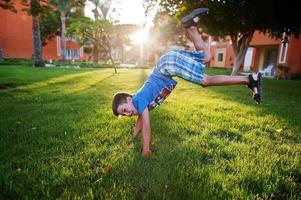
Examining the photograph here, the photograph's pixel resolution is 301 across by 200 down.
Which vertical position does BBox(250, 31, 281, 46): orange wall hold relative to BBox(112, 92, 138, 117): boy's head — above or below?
above

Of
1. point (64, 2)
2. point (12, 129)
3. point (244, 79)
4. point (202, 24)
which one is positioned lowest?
point (12, 129)

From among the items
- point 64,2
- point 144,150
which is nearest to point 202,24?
point 144,150

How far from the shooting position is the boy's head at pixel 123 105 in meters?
3.71

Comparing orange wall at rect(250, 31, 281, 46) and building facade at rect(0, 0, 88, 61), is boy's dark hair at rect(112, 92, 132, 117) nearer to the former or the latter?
orange wall at rect(250, 31, 281, 46)

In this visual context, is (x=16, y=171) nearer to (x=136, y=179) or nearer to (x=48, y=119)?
(x=136, y=179)

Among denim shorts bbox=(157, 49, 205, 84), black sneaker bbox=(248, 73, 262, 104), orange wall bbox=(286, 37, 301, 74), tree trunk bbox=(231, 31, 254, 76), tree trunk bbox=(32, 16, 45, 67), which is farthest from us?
orange wall bbox=(286, 37, 301, 74)

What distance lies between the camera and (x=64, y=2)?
117ft

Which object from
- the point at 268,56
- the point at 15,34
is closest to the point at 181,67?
the point at 268,56

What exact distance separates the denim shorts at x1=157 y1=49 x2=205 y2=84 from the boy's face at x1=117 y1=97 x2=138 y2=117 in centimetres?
69

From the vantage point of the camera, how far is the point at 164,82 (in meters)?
4.07

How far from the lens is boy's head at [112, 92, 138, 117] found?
146 inches

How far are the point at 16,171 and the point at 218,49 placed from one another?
42.7 metres

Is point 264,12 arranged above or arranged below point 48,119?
Answer: above

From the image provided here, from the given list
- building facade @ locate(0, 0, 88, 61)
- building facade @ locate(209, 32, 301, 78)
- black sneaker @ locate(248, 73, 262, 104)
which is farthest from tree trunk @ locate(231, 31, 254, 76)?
building facade @ locate(0, 0, 88, 61)
